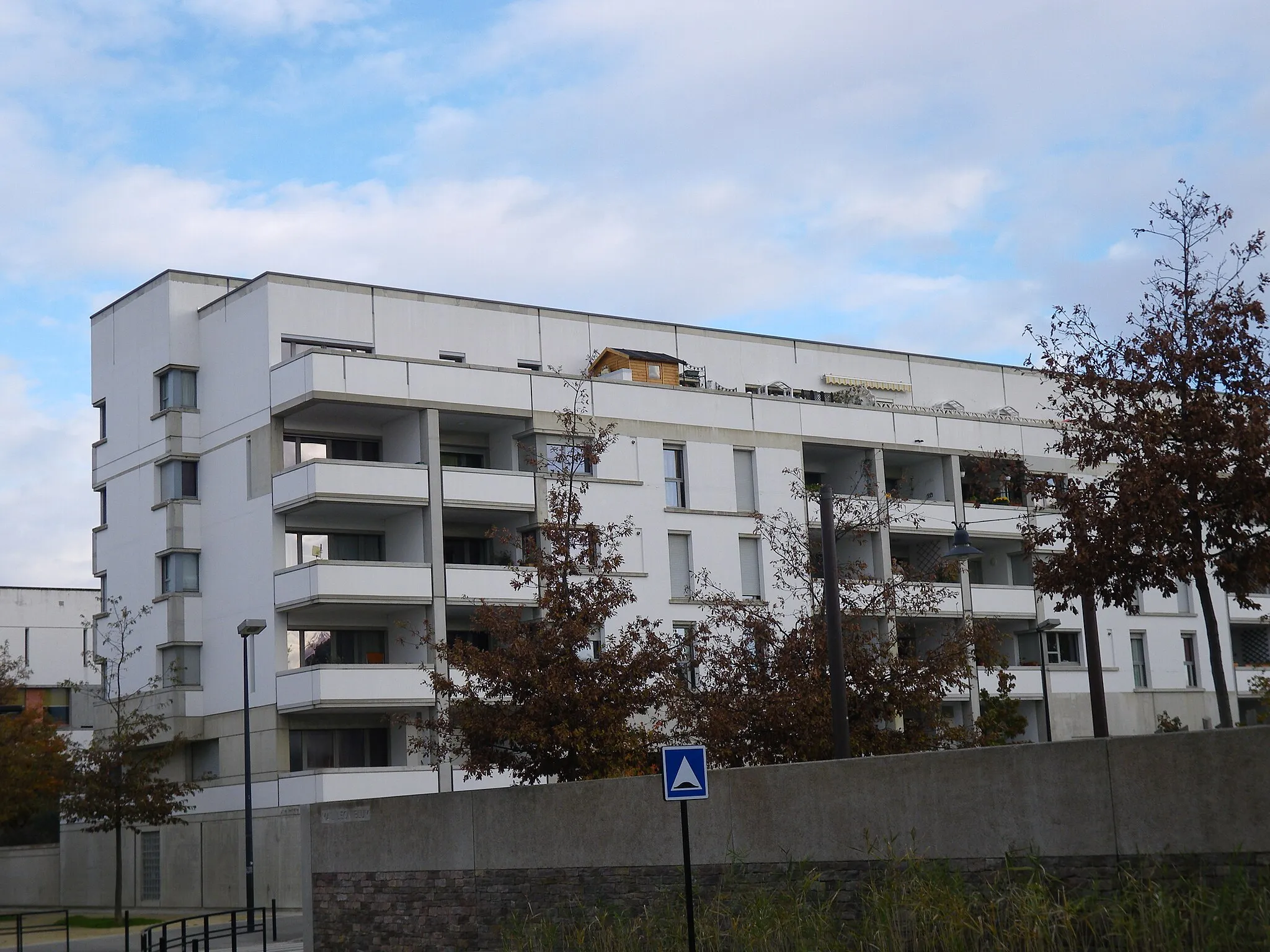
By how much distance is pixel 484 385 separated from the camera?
46.1 metres

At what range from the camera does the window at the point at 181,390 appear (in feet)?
158

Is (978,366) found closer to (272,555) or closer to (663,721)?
(272,555)

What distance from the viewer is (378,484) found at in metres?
43.8

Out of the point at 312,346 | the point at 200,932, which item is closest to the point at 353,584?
the point at 312,346

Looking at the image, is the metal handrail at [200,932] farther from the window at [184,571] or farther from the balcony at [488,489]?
the balcony at [488,489]

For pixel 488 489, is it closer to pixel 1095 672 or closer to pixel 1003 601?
pixel 1003 601

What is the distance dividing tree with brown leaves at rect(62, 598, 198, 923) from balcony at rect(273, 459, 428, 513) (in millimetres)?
7456

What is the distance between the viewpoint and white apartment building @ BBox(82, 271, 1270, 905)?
43.7m

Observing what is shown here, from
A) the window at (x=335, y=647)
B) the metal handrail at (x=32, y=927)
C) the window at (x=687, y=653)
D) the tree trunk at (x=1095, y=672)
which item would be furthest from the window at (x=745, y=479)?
the tree trunk at (x=1095, y=672)

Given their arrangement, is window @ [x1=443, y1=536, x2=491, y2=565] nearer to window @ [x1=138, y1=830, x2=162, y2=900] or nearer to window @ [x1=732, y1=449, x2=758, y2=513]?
window @ [x1=732, y1=449, x2=758, y2=513]

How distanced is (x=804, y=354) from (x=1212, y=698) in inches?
792

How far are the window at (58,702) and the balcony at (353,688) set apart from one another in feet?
108

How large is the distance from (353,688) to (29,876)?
19.7 metres

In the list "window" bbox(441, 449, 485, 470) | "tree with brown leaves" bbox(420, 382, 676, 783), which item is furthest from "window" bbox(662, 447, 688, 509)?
"tree with brown leaves" bbox(420, 382, 676, 783)
